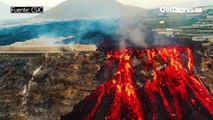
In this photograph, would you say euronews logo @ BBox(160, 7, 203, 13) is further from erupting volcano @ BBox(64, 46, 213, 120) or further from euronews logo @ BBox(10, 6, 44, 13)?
euronews logo @ BBox(10, 6, 44, 13)

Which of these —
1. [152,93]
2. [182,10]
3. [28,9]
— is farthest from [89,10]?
[152,93]

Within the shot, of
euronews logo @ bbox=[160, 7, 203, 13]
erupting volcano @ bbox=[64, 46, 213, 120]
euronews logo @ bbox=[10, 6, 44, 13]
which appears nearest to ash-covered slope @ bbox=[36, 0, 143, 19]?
euronews logo @ bbox=[160, 7, 203, 13]

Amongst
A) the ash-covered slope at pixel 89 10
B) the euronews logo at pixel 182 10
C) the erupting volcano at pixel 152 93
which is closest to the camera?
the erupting volcano at pixel 152 93

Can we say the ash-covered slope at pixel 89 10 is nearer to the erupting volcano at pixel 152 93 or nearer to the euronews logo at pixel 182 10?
the euronews logo at pixel 182 10

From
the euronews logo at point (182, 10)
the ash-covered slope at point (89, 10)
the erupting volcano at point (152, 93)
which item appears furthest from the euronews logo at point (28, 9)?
the euronews logo at point (182, 10)

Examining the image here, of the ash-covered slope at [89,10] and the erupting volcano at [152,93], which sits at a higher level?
the ash-covered slope at [89,10]

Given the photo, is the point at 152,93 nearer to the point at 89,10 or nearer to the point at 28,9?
the point at 28,9
